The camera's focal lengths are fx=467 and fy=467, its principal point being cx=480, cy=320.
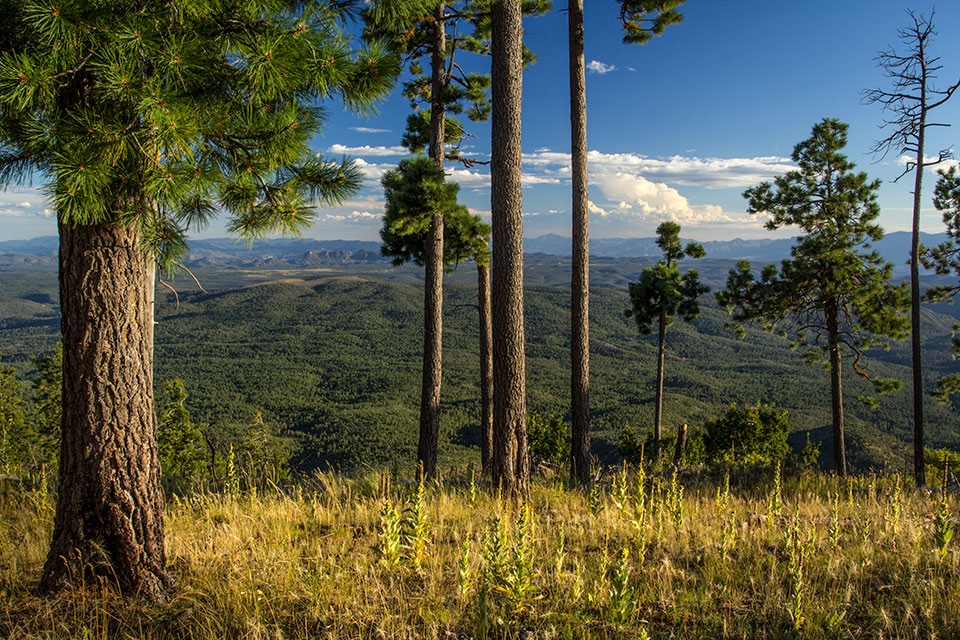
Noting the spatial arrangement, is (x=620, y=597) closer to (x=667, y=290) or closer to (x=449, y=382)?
(x=667, y=290)

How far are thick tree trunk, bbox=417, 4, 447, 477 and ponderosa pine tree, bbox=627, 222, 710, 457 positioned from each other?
11.9m

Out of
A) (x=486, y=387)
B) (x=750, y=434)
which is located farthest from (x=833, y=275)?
(x=750, y=434)

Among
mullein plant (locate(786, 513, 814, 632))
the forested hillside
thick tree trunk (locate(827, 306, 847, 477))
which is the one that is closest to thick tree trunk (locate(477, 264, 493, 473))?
mullein plant (locate(786, 513, 814, 632))

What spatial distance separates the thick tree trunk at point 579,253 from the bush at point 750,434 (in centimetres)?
2722

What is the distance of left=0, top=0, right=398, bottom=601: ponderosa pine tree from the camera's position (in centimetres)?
217

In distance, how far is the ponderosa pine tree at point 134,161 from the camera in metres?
2.17

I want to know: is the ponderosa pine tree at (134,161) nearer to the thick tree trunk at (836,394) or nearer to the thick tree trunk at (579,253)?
the thick tree trunk at (579,253)

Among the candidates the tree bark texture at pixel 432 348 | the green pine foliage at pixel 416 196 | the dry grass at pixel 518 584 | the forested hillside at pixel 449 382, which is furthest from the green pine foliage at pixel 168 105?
the forested hillside at pixel 449 382

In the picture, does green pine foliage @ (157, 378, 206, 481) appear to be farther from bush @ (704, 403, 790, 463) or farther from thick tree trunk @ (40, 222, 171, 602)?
bush @ (704, 403, 790, 463)

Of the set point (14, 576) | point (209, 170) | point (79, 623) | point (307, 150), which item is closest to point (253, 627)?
point (79, 623)

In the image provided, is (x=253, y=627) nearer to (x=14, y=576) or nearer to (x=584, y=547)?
(x=14, y=576)

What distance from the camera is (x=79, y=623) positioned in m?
2.55

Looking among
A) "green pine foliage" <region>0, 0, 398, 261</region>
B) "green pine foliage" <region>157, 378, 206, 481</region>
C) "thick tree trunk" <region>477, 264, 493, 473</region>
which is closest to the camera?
"green pine foliage" <region>0, 0, 398, 261</region>

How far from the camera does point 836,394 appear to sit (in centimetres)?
1239
